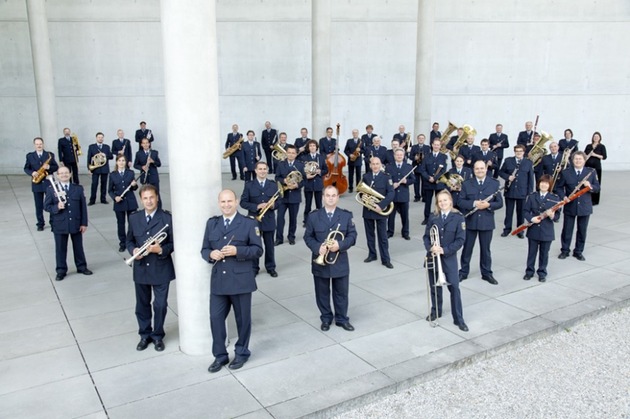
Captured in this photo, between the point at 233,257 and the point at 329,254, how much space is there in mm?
1484

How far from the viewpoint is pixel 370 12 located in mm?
22125

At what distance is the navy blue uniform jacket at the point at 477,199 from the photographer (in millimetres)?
9453

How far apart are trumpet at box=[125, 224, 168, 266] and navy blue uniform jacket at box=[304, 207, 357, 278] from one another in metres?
1.83

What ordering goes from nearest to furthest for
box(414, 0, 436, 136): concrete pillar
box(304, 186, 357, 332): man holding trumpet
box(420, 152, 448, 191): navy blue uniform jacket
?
box(304, 186, 357, 332): man holding trumpet → box(420, 152, 448, 191): navy blue uniform jacket → box(414, 0, 436, 136): concrete pillar

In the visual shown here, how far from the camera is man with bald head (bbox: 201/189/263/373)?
6.23 meters

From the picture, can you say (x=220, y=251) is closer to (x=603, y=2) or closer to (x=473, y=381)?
(x=473, y=381)

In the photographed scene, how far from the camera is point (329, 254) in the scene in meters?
7.23

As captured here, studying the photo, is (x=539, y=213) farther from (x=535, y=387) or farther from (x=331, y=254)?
(x=331, y=254)

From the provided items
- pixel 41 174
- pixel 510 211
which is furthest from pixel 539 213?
pixel 41 174

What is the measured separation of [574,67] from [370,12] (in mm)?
8896

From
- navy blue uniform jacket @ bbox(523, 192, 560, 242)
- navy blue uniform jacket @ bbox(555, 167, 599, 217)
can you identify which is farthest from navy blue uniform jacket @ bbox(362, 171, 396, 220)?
navy blue uniform jacket @ bbox(555, 167, 599, 217)

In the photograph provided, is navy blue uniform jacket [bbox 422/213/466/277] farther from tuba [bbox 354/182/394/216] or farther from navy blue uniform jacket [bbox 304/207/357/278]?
tuba [bbox 354/182/394/216]

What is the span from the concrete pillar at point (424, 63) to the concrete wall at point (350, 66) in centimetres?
346

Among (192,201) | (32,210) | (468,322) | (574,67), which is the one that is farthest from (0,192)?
(574,67)
